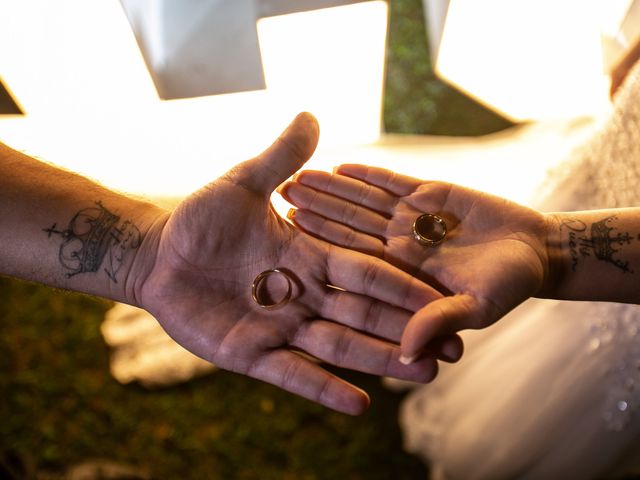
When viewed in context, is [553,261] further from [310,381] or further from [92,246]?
[92,246]

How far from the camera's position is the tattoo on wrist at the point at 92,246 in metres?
1.74

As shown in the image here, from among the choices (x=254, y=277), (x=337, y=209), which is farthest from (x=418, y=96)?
(x=254, y=277)

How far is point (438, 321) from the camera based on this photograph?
1325 millimetres

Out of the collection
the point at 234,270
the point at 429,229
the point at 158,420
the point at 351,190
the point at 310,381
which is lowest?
the point at 158,420

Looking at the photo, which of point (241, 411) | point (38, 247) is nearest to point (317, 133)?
point (38, 247)

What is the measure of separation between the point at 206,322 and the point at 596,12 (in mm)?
2329

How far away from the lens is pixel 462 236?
164 cm

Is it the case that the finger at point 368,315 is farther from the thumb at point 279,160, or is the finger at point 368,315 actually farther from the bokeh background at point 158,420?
the bokeh background at point 158,420

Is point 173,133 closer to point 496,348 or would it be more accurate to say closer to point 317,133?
point 317,133

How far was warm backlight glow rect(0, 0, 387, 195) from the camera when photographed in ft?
7.58

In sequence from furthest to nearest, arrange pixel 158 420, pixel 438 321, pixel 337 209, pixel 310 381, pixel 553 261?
1. pixel 158 420
2. pixel 337 209
3. pixel 553 261
4. pixel 310 381
5. pixel 438 321

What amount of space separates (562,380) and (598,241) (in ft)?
1.98

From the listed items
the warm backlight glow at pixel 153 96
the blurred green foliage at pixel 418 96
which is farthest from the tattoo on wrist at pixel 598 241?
the blurred green foliage at pixel 418 96

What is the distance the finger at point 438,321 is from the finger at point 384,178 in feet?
1.53
